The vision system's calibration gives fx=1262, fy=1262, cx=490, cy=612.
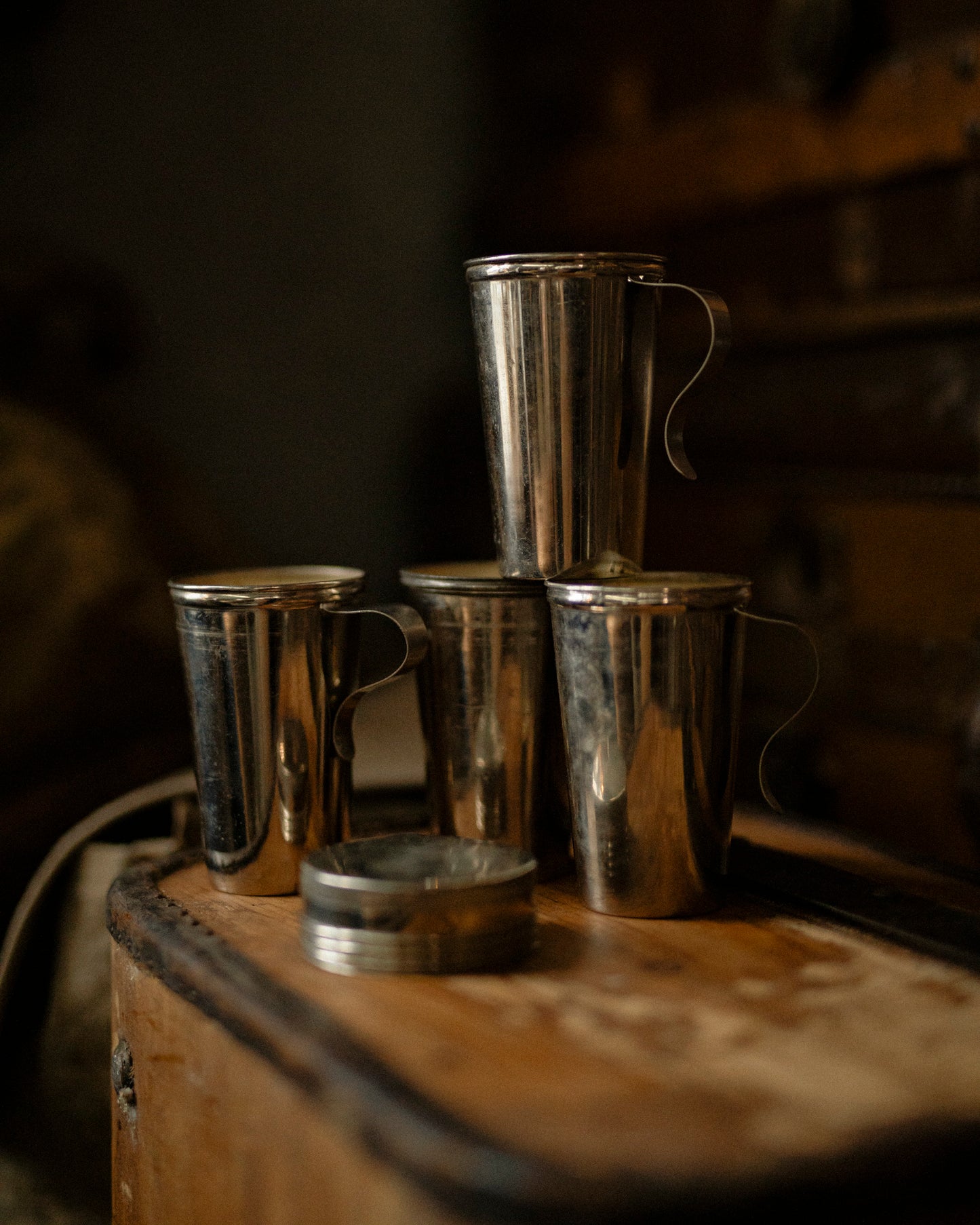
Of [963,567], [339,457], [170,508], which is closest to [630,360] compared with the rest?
[170,508]

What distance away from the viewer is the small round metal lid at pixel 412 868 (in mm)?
791

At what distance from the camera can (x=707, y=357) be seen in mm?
937

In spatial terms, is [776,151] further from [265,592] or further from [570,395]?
[265,592]

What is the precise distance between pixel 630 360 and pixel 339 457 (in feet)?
4.87

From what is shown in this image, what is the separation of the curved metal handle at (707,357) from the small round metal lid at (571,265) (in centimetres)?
1

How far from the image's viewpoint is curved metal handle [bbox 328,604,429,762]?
0.91 m

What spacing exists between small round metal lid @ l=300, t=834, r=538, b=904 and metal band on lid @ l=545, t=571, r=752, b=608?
180mm

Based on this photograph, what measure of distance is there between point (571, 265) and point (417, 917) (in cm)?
47

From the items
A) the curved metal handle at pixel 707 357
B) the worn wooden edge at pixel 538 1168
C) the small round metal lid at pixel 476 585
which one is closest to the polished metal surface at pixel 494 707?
the small round metal lid at pixel 476 585

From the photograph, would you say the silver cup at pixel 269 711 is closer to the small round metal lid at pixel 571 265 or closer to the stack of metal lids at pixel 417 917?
the stack of metal lids at pixel 417 917

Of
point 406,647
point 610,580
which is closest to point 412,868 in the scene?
point 406,647

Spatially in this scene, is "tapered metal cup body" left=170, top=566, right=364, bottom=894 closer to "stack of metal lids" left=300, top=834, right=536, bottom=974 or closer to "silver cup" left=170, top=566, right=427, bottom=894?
"silver cup" left=170, top=566, right=427, bottom=894

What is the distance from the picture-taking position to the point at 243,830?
37.8 inches

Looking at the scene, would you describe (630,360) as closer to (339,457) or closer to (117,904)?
(117,904)
